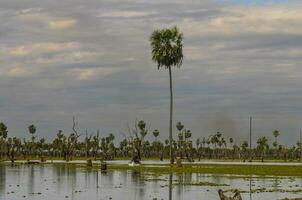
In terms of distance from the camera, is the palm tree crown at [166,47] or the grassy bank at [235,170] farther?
the palm tree crown at [166,47]

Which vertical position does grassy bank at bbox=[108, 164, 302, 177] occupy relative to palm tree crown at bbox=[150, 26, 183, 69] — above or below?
below

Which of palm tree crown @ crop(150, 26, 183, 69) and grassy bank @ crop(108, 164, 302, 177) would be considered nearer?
grassy bank @ crop(108, 164, 302, 177)

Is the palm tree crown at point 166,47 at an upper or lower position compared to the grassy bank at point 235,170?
upper

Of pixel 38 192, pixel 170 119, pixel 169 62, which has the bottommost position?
pixel 38 192

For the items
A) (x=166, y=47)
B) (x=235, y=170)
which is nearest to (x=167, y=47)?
(x=166, y=47)

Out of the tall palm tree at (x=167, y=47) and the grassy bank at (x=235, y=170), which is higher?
the tall palm tree at (x=167, y=47)

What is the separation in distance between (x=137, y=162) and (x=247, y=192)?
173 feet

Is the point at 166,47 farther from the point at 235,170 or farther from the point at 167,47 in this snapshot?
the point at 235,170

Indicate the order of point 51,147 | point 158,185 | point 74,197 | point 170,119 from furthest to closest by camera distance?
point 51,147 < point 170,119 < point 158,185 < point 74,197

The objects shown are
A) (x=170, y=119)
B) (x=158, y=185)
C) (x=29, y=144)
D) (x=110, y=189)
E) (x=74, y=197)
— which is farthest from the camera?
(x=29, y=144)

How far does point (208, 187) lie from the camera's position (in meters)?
47.9

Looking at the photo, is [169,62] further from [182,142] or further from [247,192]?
[182,142]

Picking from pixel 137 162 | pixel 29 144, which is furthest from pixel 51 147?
pixel 137 162

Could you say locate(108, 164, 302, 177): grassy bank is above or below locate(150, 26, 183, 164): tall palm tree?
below
